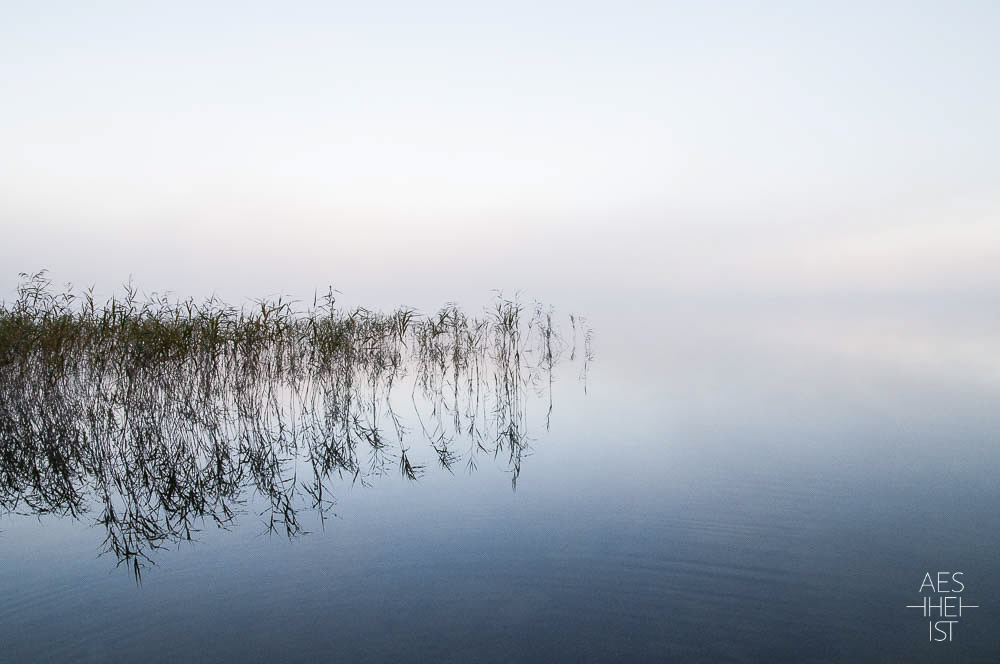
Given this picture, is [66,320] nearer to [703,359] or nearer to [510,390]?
[510,390]

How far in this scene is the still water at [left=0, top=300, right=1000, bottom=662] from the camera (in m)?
2.48

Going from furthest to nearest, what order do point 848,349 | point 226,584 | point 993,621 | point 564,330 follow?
point 564,330
point 848,349
point 226,584
point 993,621

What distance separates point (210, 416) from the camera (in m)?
7.13

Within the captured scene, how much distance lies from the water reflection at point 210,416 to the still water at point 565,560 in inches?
4.3

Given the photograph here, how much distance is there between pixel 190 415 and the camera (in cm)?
711

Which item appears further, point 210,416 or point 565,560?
point 210,416

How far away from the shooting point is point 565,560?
10.6 ft

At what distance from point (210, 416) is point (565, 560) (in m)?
5.32

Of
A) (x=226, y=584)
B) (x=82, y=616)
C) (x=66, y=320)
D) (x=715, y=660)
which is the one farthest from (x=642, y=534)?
(x=66, y=320)

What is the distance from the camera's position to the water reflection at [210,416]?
4.37 meters

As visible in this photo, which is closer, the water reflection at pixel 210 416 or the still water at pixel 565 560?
the still water at pixel 565 560

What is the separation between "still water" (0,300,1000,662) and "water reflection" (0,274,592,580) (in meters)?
0.11

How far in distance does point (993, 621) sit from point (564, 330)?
17788 millimetres

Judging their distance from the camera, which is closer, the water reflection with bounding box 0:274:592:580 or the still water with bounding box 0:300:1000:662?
the still water with bounding box 0:300:1000:662
